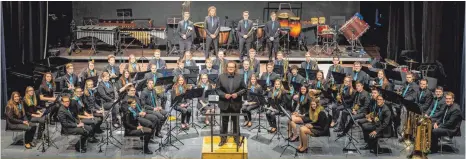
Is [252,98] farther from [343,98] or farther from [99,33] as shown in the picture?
[99,33]

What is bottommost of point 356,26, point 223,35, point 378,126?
point 378,126

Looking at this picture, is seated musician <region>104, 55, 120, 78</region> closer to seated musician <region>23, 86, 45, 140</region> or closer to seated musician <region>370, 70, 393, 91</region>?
seated musician <region>23, 86, 45, 140</region>

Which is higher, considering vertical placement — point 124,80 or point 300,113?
point 124,80

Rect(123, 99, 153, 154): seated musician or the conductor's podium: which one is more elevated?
Rect(123, 99, 153, 154): seated musician

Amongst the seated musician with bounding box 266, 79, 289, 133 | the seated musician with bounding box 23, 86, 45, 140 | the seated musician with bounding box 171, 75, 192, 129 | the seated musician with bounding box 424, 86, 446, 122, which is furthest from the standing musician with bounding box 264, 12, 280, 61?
the seated musician with bounding box 23, 86, 45, 140

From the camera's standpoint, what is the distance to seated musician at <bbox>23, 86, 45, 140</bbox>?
11.8m

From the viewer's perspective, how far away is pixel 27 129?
11.6 m

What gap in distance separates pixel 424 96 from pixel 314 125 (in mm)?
2216

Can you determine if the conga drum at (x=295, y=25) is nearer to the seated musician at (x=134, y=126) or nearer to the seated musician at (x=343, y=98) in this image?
the seated musician at (x=343, y=98)

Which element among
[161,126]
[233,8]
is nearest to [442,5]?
[161,126]

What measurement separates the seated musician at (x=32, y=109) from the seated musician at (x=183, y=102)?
2.39 metres

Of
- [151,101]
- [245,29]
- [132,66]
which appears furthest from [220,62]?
[151,101]

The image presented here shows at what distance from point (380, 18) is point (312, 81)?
7371 millimetres

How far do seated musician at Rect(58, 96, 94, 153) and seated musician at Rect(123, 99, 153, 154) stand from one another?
734 millimetres
